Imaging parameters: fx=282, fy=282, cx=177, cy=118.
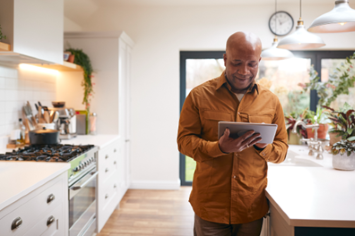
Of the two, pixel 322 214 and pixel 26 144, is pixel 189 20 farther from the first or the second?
pixel 322 214

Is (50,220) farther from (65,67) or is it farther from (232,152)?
(65,67)

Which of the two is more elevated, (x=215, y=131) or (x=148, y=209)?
(x=215, y=131)

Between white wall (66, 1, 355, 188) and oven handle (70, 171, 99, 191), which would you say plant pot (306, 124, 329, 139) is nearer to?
white wall (66, 1, 355, 188)

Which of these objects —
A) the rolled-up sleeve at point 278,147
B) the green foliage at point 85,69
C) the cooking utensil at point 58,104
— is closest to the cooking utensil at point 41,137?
the cooking utensil at point 58,104

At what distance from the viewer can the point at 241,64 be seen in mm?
1316

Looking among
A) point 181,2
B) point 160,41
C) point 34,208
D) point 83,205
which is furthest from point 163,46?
point 34,208

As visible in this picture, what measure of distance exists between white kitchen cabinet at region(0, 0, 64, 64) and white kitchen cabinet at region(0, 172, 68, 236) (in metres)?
0.98

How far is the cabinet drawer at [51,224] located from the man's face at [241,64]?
1.27m

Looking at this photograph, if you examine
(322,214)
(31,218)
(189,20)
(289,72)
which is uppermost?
(189,20)

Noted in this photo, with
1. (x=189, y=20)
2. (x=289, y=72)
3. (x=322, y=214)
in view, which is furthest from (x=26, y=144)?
(x=289, y=72)

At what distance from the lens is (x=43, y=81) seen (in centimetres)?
310

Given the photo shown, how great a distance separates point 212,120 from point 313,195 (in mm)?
602

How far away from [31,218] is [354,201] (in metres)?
1.55

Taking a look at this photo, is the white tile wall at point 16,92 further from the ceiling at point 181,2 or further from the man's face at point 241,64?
the man's face at point 241,64
